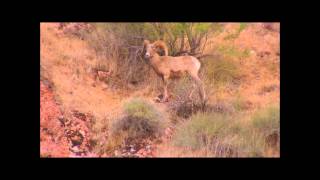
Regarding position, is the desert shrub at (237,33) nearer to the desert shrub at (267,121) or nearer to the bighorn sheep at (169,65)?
the bighorn sheep at (169,65)

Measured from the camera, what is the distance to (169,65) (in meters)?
7.90

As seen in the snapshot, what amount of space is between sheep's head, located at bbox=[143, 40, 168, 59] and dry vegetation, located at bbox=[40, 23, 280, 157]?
7 centimetres

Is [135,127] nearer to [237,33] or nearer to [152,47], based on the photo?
[152,47]

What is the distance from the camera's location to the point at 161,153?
25.0 feet

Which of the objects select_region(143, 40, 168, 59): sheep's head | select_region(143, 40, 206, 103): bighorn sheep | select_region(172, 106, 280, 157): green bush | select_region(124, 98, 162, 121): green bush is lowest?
select_region(172, 106, 280, 157): green bush

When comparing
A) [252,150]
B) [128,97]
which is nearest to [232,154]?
[252,150]

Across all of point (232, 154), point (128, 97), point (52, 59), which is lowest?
point (232, 154)

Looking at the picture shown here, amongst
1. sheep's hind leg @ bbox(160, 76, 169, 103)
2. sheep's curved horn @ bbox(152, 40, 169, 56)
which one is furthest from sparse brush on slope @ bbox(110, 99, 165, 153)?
sheep's curved horn @ bbox(152, 40, 169, 56)

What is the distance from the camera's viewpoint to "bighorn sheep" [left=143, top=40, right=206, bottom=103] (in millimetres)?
7816

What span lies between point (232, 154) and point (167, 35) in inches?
66.0

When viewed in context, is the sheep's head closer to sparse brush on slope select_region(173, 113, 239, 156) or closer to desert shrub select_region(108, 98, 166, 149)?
desert shrub select_region(108, 98, 166, 149)

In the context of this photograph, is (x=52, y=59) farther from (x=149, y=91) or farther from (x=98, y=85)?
(x=149, y=91)

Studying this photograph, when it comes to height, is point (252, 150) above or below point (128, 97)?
below

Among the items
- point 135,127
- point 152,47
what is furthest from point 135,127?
point 152,47
